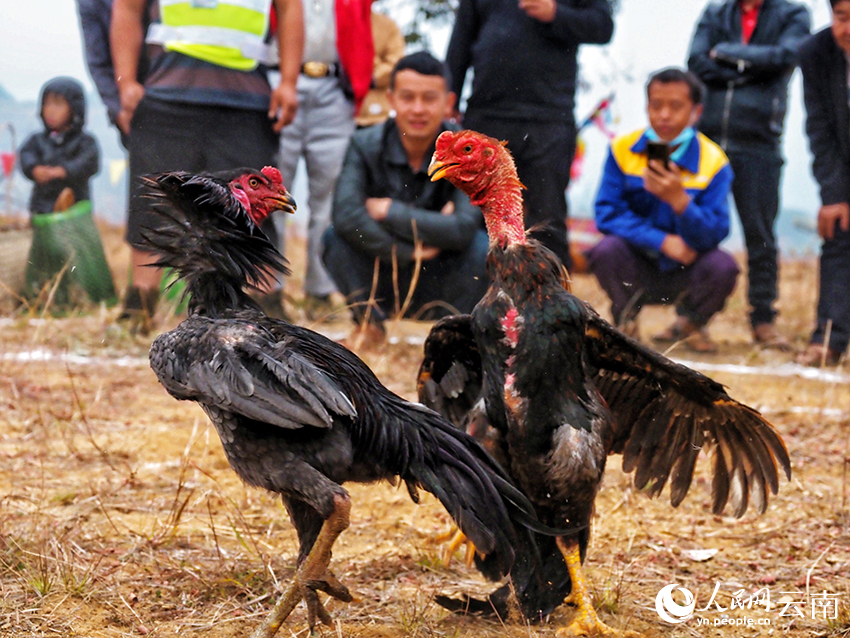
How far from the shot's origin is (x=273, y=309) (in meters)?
4.96

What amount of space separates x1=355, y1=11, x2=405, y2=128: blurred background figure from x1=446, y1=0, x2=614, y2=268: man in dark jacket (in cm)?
128

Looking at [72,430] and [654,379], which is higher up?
[654,379]

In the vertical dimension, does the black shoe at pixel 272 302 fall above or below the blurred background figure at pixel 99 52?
below

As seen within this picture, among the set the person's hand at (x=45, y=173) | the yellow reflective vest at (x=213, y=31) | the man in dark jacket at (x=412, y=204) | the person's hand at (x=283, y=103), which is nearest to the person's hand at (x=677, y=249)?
the man in dark jacket at (x=412, y=204)

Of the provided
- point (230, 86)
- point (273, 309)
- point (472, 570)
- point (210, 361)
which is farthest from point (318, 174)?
point (210, 361)

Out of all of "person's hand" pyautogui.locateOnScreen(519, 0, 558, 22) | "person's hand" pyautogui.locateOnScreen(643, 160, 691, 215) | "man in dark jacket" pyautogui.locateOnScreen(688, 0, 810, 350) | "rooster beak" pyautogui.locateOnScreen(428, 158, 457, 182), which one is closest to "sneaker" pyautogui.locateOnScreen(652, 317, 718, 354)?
"man in dark jacket" pyautogui.locateOnScreen(688, 0, 810, 350)

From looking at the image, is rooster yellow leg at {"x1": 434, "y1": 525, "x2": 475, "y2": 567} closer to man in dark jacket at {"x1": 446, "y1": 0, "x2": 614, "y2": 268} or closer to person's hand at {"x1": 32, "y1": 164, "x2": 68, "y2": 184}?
man in dark jacket at {"x1": 446, "y1": 0, "x2": 614, "y2": 268}

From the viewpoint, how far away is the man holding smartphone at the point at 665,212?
210 inches

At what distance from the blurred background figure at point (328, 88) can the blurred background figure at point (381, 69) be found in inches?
10.6

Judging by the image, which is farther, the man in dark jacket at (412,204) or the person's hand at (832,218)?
the person's hand at (832,218)

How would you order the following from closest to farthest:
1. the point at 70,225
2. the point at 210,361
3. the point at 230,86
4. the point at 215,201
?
1. the point at 210,361
2. the point at 215,201
3. the point at 230,86
4. the point at 70,225

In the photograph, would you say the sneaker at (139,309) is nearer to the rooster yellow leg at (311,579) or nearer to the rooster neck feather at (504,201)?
the rooster neck feather at (504,201)

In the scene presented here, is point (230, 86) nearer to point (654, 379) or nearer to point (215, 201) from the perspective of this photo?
point (215, 201)

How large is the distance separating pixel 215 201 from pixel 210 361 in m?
0.50
